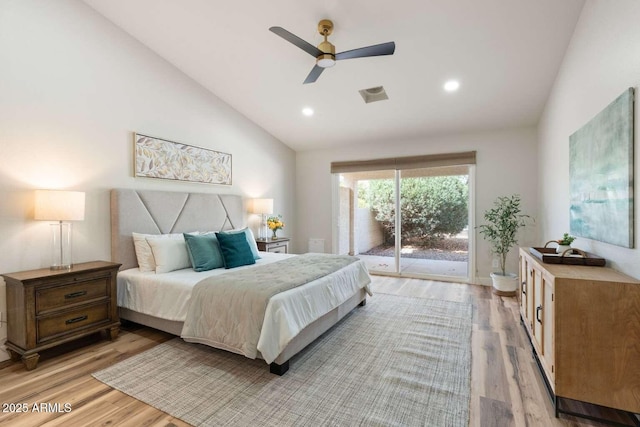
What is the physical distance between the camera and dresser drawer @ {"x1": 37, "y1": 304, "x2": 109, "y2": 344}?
8.19ft

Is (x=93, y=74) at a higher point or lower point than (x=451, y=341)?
higher

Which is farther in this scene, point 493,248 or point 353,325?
point 493,248

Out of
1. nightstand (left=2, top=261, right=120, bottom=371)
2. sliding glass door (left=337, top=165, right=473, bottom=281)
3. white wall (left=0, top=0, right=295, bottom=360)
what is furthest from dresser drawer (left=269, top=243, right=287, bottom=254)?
nightstand (left=2, top=261, right=120, bottom=371)

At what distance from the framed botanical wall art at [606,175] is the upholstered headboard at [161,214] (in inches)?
163

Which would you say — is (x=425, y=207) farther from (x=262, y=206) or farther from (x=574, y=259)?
(x=574, y=259)

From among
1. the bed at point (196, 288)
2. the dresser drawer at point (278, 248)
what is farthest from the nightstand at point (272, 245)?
the bed at point (196, 288)

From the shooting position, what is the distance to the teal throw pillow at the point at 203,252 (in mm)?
3312

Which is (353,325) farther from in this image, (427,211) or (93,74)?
(93,74)

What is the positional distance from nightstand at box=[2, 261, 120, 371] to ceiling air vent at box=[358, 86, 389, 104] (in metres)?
3.66

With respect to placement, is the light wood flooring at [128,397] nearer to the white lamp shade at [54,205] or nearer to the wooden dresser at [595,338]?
the wooden dresser at [595,338]

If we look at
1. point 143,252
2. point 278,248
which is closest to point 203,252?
point 143,252

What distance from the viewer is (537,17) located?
2.79 meters

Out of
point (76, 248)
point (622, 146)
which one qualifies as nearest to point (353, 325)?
point (622, 146)

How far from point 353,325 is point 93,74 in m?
3.76
